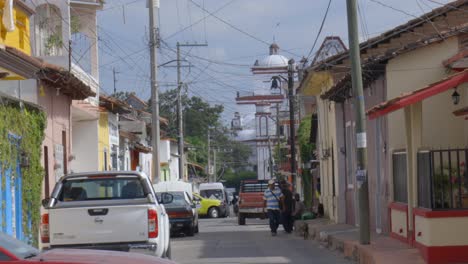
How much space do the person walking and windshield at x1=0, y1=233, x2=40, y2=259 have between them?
20.8 meters

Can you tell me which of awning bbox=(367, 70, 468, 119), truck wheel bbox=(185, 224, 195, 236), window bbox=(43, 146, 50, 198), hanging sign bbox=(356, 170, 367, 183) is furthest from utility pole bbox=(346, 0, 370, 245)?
truck wheel bbox=(185, 224, 195, 236)

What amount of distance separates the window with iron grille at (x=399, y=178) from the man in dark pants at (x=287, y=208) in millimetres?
9819

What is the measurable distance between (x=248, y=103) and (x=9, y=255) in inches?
4360

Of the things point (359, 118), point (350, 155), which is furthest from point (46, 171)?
point (359, 118)

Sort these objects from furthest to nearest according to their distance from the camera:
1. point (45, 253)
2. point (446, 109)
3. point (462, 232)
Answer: point (446, 109) < point (462, 232) < point (45, 253)

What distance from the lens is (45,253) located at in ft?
27.6

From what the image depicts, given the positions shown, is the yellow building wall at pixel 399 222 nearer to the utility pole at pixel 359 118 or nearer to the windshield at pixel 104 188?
the utility pole at pixel 359 118

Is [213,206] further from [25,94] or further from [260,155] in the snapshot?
[260,155]

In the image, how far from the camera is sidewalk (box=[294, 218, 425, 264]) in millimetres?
15898

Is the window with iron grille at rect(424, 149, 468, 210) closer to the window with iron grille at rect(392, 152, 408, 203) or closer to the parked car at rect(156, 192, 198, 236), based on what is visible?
the window with iron grille at rect(392, 152, 408, 203)

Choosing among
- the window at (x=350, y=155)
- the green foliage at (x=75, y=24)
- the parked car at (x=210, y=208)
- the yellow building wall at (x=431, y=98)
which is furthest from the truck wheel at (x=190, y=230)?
the parked car at (x=210, y=208)

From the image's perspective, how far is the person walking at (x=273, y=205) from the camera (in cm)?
2928

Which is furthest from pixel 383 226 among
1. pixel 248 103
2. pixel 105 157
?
pixel 248 103

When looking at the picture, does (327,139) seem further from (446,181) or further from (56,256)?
(56,256)
